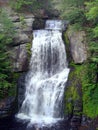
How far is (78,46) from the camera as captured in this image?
72.7 feet

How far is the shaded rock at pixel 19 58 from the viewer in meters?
22.4

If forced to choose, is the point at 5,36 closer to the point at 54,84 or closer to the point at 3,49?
the point at 3,49

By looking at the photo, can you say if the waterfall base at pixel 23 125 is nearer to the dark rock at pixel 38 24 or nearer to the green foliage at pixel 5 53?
the green foliage at pixel 5 53

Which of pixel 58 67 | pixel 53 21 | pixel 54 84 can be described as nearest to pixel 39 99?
pixel 54 84

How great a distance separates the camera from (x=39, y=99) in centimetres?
2112

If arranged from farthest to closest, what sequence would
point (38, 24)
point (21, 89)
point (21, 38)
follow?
point (38, 24) → point (21, 38) → point (21, 89)

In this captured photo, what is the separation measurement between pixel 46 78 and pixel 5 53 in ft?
11.0

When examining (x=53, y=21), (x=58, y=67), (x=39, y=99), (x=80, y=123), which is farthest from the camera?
(x=53, y=21)

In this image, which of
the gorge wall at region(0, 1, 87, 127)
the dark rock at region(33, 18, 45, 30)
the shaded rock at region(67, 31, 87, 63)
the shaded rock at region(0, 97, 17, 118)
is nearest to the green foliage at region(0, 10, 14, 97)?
the shaded rock at region(0, 97, 17, 118)

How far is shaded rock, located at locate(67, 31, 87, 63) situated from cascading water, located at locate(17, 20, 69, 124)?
0.94m

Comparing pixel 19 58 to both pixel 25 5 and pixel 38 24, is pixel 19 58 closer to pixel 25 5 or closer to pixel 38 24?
pixel 38 24

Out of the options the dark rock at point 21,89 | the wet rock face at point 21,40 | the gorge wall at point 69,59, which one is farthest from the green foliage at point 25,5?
the dark rock at point 21,89

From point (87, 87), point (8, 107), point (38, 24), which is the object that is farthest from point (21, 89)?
point (38, 24)

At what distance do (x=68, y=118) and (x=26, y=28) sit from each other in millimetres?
8457
